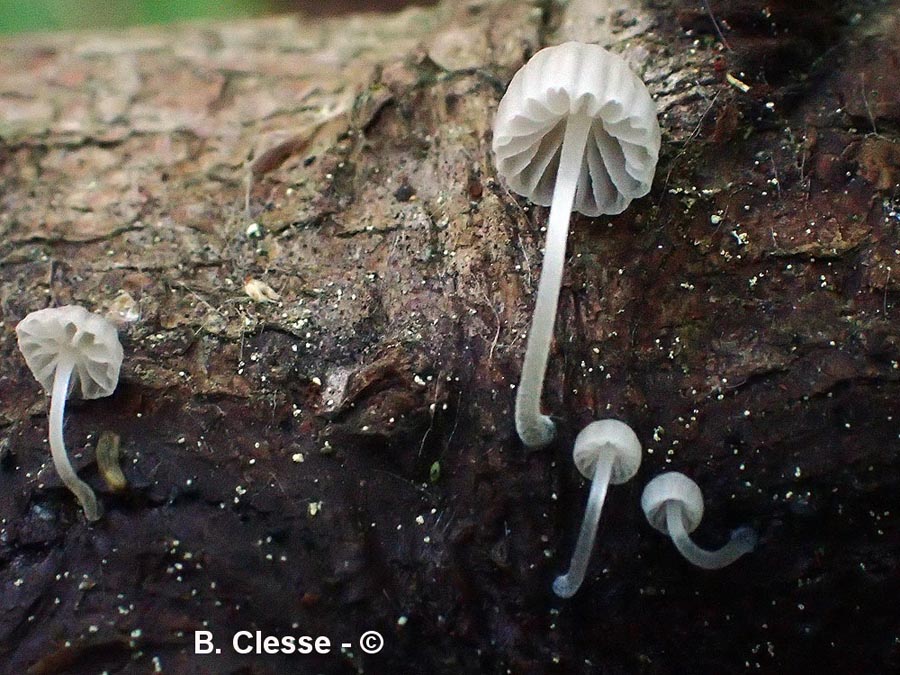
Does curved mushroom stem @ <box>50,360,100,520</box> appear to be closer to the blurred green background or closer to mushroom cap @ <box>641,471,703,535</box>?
mushroom cap @ <box>641,471,703,535</box>

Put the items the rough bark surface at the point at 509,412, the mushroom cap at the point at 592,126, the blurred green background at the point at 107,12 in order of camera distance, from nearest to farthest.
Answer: the mushroom cap at the point at 592,126 → the rough bark surface at the point at 509,412 → the blurred green background at the point at 107,12

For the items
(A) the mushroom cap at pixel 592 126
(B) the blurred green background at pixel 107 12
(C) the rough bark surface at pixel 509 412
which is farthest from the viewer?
(B) the blurred green background at pixel 107 12

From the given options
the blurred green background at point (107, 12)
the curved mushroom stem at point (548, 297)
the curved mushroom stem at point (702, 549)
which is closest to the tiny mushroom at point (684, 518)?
the curved mushroom stem at point (702, 549)

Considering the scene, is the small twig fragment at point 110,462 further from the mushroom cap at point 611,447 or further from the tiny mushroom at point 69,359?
the mushroom cap at point 611,447

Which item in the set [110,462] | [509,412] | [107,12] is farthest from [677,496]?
[107,12]

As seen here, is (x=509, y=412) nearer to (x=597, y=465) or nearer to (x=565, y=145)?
(x=597, y=465)

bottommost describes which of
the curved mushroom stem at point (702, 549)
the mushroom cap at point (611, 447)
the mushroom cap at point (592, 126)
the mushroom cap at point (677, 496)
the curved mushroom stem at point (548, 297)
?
the curved mushroom stem at point (702, 549)

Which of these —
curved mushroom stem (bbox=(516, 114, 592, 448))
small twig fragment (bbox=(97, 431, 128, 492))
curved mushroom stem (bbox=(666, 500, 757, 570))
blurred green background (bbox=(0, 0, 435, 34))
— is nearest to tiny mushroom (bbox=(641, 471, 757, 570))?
curved mushroom stem (bbox=(666, 500, 757, 570))
